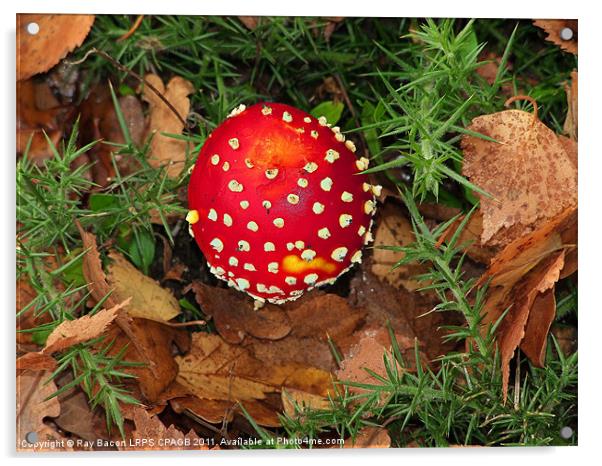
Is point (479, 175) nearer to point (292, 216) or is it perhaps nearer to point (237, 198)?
point (292, 216)

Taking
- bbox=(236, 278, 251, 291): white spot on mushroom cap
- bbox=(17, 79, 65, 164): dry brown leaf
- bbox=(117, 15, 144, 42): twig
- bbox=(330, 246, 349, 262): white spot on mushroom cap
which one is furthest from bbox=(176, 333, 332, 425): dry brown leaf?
bbox=(117, 15, 144, 42): twig

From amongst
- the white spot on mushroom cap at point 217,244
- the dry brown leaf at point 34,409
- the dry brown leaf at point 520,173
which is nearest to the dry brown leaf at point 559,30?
the dry brown leaf at point 520,173

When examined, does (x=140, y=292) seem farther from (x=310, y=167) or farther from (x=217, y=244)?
(x=310, y=167)

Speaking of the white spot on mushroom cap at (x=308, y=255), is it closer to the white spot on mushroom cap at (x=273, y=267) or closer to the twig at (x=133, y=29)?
the white spot on mushroom cap at (x=273, y=267)

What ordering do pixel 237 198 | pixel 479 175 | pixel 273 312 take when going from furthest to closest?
pixel 273 312 → pixel 479 175 → pixel 237 198

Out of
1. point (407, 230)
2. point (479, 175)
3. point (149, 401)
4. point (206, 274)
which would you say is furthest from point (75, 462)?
point (479, 175)

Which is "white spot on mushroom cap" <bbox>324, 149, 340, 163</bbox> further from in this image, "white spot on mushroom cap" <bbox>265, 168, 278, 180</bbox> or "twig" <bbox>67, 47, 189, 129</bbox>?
"twig" <bbox>67, 47, 189, 129</bbox>

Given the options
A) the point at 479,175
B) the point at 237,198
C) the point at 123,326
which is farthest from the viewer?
the point at 123,326
